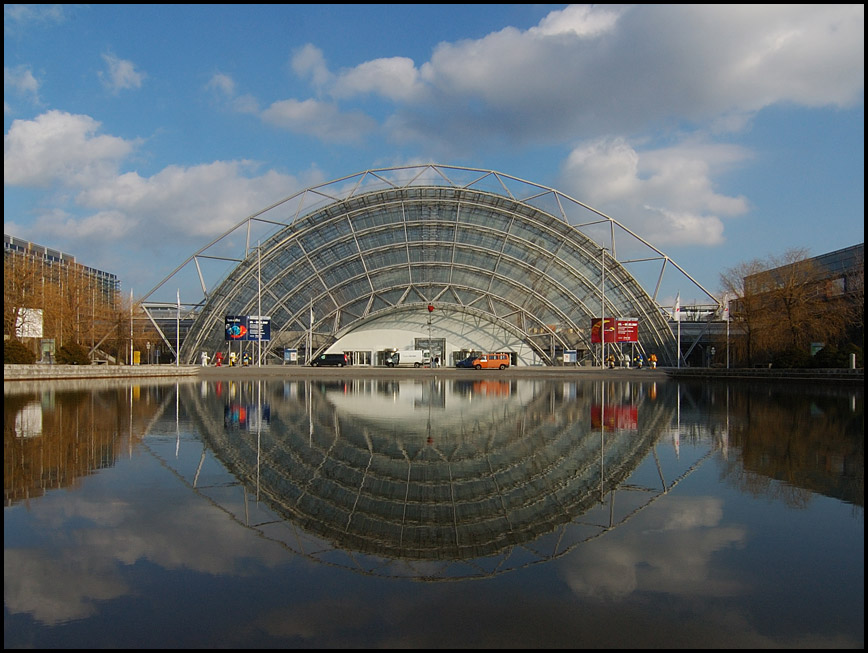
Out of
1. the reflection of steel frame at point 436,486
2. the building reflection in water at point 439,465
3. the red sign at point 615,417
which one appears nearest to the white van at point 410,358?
the red sign at point 615,417

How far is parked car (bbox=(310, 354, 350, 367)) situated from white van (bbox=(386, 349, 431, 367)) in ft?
19.4

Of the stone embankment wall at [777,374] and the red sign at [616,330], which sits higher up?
the red sign at [616,330]

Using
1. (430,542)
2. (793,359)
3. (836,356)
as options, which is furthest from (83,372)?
(836,356)

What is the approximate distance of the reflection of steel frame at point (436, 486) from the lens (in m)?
7.54

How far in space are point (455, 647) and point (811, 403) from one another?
29.4 m

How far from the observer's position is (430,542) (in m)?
7.80

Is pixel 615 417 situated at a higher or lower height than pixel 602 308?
lower

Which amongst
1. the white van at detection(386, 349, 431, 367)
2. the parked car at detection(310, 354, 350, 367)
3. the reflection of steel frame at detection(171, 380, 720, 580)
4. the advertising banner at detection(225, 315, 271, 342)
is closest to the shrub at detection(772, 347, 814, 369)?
the reflection of steel frame at detection(171, 380, 720, 580)

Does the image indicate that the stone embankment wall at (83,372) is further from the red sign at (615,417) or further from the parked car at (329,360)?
the red sign at (615,417)

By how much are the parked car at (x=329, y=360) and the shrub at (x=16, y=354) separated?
3329cm

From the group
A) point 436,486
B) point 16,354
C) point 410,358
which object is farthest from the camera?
point 410,358

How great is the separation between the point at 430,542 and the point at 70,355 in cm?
5717

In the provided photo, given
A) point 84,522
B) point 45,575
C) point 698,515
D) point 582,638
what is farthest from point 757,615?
point 84,522

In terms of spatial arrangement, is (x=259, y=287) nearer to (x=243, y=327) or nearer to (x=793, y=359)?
(x=243, y=327)
